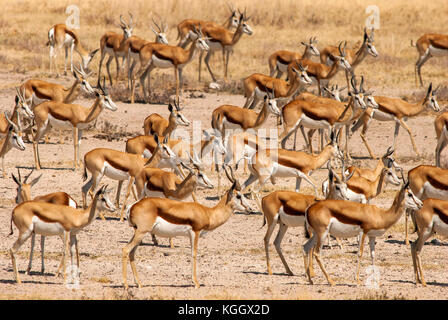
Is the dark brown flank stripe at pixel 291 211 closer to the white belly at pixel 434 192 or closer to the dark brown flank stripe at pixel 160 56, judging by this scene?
the white belly at pixel 434 192

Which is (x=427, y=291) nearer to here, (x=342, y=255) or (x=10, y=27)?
(x=342, y=255)

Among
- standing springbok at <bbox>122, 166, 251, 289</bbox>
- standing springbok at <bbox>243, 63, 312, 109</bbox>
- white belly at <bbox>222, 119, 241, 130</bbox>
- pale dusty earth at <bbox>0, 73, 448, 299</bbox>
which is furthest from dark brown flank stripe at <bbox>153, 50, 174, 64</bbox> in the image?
standing springbok at <bbox>122, 166, 251, 289</bbox>

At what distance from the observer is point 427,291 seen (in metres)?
9.65

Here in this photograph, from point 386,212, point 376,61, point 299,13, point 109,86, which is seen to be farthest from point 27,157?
point 299,13

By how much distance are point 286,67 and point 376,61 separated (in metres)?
6.53

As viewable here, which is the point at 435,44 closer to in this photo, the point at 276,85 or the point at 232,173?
the point at 276,85

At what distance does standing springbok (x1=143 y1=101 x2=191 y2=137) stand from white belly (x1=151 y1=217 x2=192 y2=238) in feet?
18.8

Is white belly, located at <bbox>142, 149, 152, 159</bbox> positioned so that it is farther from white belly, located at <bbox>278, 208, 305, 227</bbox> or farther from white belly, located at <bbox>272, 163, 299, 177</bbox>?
white belly, located at <bbox>278, 208, 305, 227</bbox>

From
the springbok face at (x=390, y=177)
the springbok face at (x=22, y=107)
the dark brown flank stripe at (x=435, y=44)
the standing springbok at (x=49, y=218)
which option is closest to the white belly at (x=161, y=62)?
the springbok face at (x=22, y=107)

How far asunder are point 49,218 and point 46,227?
0.36 feet

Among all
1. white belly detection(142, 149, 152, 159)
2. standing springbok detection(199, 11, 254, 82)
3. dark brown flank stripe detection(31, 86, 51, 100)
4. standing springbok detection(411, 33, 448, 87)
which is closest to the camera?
white belly detection(142, 149, 152, 159)

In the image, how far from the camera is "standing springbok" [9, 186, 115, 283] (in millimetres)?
9336

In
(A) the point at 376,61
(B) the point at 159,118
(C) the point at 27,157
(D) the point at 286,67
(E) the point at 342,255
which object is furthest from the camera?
(A) the point at 376,61

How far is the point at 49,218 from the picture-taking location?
9.37m
